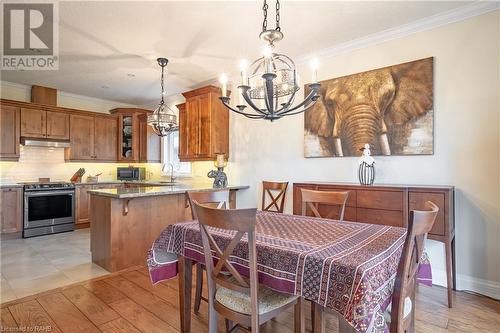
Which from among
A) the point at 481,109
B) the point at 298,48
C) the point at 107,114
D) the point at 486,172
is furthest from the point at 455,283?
the point at 107,114

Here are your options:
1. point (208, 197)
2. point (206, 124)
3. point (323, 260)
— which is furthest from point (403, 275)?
point (206, 124)

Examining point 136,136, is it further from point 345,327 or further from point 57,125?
point 345,327

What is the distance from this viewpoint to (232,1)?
257cm

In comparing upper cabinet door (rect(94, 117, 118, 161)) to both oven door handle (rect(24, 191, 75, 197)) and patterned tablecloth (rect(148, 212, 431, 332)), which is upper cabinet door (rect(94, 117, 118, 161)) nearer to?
oven door handle (rect(24, 191, 75, 197))

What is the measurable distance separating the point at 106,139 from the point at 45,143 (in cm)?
118

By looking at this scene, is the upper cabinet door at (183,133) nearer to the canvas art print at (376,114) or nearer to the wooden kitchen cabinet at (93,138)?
the wooden kitchen cabinet at (93,138)

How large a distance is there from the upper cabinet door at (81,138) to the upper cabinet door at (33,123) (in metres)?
0.49

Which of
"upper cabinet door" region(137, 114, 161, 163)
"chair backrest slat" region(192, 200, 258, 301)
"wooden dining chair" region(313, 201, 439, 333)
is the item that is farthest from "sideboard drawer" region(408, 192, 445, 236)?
"upper cabinet door" region(137, 114, 161, 163)

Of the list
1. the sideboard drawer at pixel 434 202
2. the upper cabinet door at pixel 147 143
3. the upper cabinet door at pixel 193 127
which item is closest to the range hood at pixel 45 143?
the upper cabinet door at pixel 147 143

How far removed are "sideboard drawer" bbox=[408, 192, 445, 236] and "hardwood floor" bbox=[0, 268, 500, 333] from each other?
662mm

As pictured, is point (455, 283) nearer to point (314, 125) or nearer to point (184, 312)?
point (314, 125)

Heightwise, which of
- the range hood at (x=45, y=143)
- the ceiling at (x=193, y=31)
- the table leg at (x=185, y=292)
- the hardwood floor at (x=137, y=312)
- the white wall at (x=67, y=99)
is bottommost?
the hardwood floor at (x=137, y=312)

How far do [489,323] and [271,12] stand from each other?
3.30 metres

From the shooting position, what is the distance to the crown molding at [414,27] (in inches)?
104
